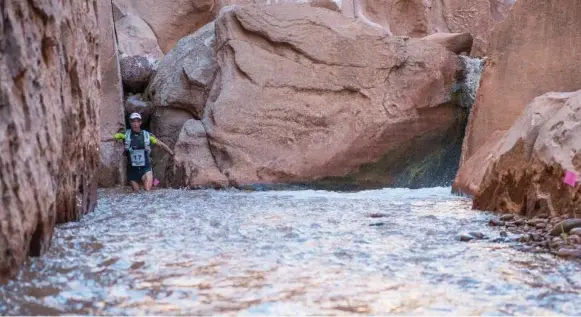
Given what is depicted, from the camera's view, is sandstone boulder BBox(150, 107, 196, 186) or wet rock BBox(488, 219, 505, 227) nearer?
wet rock BBox(488, 219, 505, 227)

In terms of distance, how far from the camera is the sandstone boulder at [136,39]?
1255cm

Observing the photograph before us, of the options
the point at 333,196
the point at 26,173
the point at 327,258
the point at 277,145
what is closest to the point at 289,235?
the point at 327,258

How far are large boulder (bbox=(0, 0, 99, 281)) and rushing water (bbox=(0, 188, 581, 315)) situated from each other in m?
0.17

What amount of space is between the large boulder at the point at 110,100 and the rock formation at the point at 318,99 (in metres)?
1.29

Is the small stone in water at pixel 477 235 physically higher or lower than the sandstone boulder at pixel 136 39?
lower

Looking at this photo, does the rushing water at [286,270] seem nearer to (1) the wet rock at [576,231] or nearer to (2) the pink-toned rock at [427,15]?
(1) the wet rock at [576,231]

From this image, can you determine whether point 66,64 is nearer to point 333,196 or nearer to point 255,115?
point 333,196

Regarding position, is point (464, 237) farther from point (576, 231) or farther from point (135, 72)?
point (135, 72)

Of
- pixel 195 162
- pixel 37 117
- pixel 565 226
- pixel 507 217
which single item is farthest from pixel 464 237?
pixel 195 162

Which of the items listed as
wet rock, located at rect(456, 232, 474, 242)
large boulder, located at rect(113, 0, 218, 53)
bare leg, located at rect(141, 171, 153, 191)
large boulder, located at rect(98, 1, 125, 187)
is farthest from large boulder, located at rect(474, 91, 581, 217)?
large boulder, located at rect(113, 0, 218, 53)

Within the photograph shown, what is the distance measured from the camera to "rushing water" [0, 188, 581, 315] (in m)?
2.46

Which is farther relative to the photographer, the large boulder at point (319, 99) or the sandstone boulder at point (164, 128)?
the sandstone boulder at point (164, 128)

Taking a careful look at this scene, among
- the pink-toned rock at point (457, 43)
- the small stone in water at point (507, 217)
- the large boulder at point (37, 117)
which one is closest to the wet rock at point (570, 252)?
the small stone in water at point (507, 217)

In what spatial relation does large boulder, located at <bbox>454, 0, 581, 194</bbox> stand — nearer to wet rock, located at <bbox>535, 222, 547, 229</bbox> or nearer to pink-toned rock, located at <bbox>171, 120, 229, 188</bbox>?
wet rock, located at <bbox>535, 222, 547, 229</bbox>
